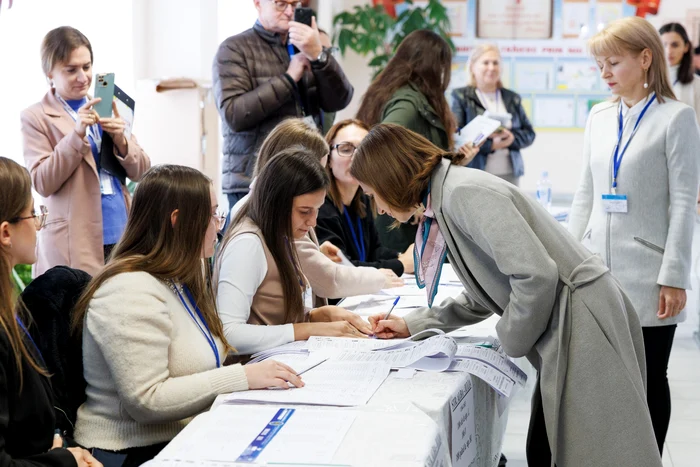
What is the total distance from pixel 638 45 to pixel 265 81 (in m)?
1.53

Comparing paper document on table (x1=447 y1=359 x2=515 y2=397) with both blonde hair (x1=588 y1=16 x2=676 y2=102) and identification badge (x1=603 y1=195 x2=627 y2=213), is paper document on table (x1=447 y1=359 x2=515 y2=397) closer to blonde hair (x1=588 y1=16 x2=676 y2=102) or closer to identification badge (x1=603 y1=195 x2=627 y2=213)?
identification badge (x1=603 y1=195 x2=627 y2=213)

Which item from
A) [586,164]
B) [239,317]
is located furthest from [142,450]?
[586,164]

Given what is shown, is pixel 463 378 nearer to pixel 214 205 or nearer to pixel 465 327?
pixel 465 327

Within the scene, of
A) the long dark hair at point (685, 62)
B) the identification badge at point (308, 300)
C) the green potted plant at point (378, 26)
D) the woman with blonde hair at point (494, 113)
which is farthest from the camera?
the green potted plant at point (378, 26)

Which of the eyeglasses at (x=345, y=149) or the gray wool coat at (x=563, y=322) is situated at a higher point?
the eyeglasses at (x=345, y=149)

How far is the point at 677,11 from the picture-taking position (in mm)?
6594

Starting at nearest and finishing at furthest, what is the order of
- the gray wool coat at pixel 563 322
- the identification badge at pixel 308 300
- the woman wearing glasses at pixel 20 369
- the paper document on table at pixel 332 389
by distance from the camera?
1. the woman wearing glasses at pixel 20 369
2. the paper document on table at pixel 332 389
3. the gray wool coat at pixel 563 322
4. the identification badge at pixel 308 300

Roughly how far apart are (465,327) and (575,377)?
548mm

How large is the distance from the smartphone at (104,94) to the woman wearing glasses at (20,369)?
4.78 ft

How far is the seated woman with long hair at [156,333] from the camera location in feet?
5.39

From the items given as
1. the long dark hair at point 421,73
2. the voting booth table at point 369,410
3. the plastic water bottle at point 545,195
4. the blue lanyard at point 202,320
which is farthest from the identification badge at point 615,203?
the plastic water bottle at point 545,195

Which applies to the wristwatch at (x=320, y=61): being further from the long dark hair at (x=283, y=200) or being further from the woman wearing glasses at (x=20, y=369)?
the woman wearing glasses at (x=20, y=369)

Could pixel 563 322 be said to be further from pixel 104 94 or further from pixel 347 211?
pixel 104 94

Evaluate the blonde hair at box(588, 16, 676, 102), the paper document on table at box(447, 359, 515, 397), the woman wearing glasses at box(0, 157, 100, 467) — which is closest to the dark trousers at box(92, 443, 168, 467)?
the woman wearing glasses at box(0, 157, 100, 467)
